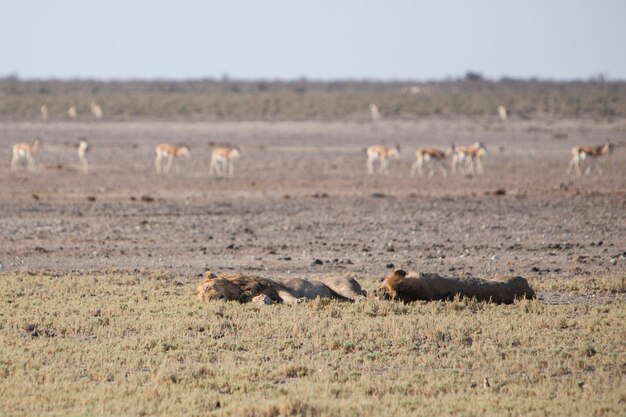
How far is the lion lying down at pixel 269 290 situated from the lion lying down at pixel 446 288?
540 millimetres

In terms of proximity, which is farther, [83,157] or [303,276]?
[83,157]

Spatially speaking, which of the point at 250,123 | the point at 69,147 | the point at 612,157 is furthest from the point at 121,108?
the point at 612,157

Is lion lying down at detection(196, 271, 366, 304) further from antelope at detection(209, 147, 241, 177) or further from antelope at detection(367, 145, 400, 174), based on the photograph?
antelope at detection(367, 145, 400, 174)

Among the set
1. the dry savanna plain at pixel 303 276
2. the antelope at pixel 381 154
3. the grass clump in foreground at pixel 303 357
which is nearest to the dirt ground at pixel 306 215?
the dry savanna plain at pixel 303 276

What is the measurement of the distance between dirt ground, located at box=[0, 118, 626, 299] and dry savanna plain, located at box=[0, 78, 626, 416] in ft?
0.31

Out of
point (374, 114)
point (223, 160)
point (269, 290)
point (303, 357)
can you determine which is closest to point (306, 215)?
point (269, 290)

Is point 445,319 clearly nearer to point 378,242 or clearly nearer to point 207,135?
point 378,242

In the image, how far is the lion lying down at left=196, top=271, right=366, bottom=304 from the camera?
43.2 feet

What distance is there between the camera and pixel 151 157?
130 feet

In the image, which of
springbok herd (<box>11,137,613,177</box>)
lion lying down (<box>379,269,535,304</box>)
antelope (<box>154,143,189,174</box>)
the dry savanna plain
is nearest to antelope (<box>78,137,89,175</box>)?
springbok herd (<box>11,137,613,177</box>)

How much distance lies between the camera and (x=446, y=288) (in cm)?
1346

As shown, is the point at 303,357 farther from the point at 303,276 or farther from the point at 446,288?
the point at 303,276

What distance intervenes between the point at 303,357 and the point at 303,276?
5382 millimetres

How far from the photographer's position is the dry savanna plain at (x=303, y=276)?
30.8 feet
